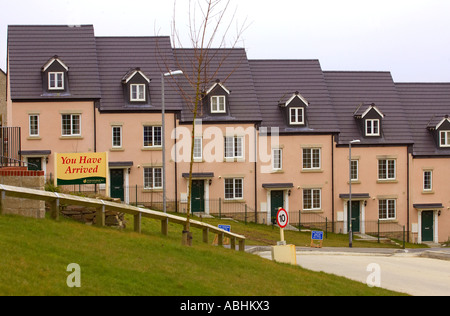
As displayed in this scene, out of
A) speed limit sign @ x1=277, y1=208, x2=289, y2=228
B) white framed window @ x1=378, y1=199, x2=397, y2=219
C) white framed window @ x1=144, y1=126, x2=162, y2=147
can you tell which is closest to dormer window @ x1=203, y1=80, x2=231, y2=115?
white framed window @ x1=144, y1=126, x2=162, y2=147

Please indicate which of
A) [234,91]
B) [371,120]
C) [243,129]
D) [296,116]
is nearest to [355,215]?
[371,120]

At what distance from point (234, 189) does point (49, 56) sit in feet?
51.3

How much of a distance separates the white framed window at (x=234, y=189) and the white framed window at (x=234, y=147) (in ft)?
5.69

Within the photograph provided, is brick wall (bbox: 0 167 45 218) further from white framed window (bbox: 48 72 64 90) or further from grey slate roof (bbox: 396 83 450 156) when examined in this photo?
grey slate roof (bbox: 396 83 450 156)

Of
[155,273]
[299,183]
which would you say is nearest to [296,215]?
[299,183]

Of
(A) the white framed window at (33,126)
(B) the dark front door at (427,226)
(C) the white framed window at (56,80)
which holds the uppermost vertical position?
(C) the white framed window at (56,80)

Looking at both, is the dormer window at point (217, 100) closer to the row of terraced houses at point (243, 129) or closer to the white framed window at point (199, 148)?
the row of terraced houses at point (243, 129)

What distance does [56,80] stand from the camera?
50.0 meters

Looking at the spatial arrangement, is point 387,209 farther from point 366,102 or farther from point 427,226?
point 366,102

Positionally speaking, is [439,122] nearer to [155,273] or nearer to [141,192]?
[141,192]

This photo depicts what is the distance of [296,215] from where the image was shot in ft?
177

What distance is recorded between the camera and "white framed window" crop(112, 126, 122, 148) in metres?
51.1

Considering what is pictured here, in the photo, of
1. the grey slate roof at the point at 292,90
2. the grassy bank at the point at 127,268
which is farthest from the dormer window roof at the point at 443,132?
the grassy bank at the point at 127,268

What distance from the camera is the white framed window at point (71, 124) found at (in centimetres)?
5000
